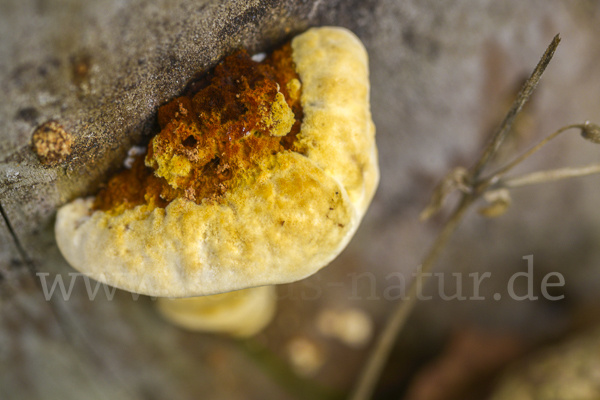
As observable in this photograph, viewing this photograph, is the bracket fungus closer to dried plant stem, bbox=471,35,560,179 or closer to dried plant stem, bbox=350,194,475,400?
dried plant stem, bbox=471,35,560,179

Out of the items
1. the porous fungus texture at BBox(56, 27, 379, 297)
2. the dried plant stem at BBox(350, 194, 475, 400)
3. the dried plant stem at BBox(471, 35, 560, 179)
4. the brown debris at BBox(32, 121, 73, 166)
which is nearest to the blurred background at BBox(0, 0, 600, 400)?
the brown debris at BBox(32, 121, 73, 166)

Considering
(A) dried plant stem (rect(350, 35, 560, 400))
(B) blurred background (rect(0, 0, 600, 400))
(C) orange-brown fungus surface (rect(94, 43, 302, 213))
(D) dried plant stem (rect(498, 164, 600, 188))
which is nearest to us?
(B) blurred background (rect(0, 0, 600, 400))

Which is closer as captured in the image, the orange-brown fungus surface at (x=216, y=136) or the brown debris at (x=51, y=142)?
the brown debris at (x=51, y=142)

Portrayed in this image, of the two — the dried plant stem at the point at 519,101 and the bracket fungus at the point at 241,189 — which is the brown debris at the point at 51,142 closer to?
the bracket fungus at the point at 241,189

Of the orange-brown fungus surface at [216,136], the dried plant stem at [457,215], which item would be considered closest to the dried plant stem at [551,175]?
the dried plant stem at [457,215]

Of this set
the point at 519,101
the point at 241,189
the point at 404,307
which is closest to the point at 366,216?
the point at 404,307

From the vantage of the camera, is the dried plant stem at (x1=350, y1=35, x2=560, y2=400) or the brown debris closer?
the brown debris

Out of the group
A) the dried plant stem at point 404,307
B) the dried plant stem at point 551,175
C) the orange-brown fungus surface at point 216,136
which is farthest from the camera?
the dried plant stem at point 404,307

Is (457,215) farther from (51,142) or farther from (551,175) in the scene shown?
(51,142)
